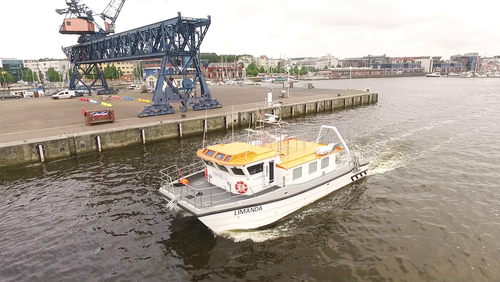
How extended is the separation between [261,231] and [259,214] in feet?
3.01

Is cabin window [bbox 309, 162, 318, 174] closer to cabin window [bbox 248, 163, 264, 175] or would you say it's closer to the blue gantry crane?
cabin window [bbox 248, 163, 264, 175]

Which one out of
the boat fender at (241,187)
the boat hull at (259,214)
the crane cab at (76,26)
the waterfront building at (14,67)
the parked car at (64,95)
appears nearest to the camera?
the boat hull at (259,214)

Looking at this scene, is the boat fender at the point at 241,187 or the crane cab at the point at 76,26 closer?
the boat fender at the point at 241,187

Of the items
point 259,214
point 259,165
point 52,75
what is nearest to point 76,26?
point 259,165

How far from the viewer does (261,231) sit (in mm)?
14172

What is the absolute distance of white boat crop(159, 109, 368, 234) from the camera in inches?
534

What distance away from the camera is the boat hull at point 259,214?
43.9 feet

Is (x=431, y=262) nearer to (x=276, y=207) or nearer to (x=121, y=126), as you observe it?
(x=276, y=207)

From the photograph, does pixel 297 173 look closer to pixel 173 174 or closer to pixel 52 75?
pixel 173 174

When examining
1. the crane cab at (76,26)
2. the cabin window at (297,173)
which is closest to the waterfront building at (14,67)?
the crane cab at (76,26)

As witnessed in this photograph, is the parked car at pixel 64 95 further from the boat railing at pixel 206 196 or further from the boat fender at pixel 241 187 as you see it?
the boat fender at pixel 241 187

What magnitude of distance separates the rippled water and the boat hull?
0.45m

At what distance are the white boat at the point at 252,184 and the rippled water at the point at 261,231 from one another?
0.82 meters

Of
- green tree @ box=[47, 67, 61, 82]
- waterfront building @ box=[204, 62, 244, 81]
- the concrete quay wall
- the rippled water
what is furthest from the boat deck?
waterfront building @ box=[204, 62, 244, 81]
